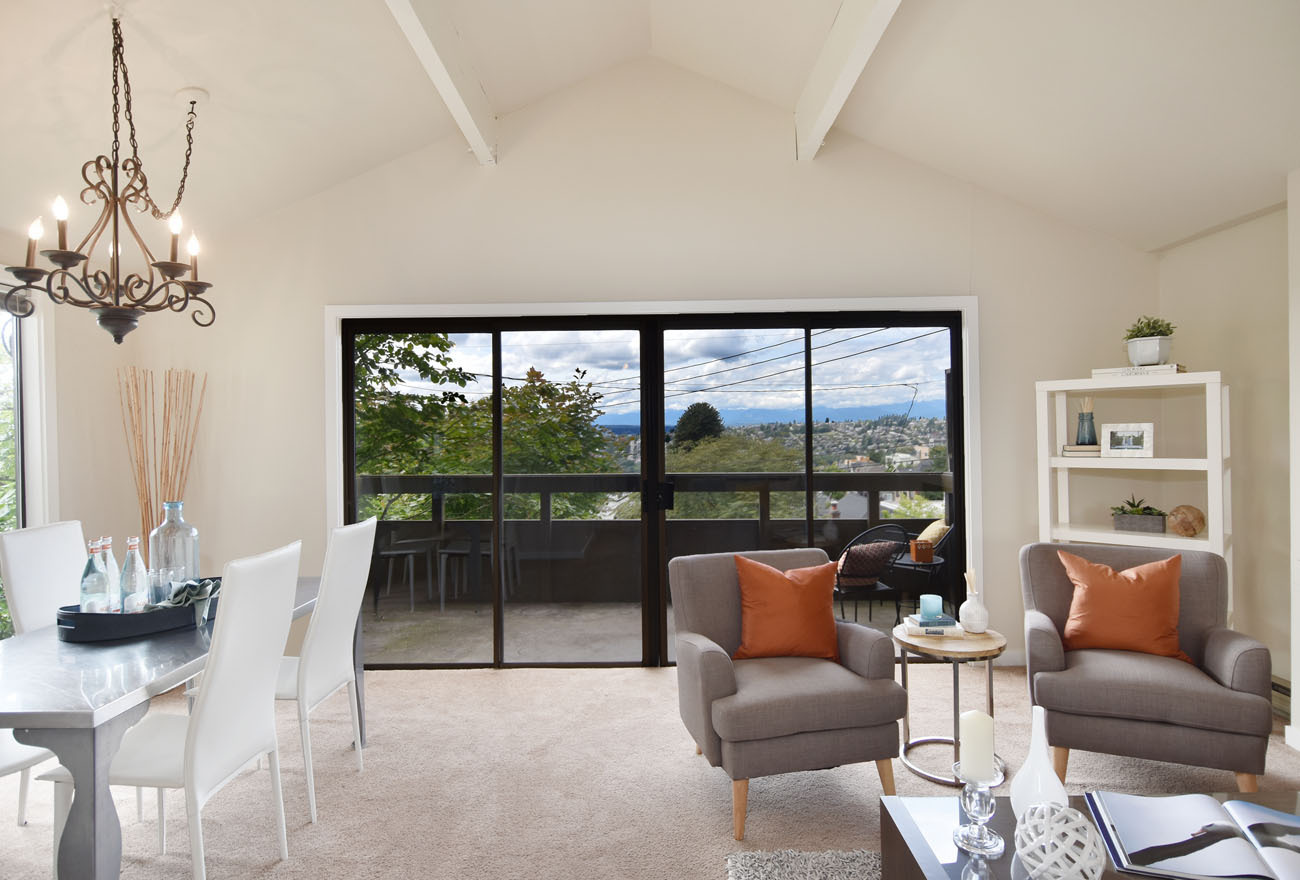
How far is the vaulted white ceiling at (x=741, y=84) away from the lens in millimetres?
2775

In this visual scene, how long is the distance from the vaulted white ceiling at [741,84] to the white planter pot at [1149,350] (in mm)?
656

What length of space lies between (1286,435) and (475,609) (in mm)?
4248

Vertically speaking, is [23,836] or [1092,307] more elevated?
[1092,307]

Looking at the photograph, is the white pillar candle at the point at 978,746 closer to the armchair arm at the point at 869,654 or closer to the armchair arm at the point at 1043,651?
the armchair arm at the point at 869,654

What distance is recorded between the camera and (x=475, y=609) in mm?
4418

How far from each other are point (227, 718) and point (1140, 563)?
3.49m

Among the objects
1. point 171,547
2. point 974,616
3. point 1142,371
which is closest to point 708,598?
point 974,616

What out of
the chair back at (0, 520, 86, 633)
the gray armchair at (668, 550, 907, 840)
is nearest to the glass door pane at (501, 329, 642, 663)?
the gray armchair at (668, 550, 907, 840)

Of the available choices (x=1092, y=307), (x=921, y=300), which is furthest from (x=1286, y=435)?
(x=921, y=300)

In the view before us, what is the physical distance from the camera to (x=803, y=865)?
228cm

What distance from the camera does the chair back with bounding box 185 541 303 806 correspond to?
2.02m

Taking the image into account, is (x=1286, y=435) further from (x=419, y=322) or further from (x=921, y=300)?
(x=419, y=322)

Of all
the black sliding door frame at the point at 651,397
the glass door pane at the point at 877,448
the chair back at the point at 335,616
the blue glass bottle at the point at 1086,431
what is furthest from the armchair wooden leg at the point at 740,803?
the blue glass bottle at the point at 1086,431

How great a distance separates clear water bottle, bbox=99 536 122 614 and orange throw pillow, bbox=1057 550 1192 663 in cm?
354
